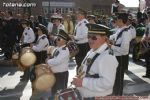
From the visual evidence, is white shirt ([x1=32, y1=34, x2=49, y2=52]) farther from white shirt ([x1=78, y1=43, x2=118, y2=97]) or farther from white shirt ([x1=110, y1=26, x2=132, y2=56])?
white shirt ([x1=78, y1=43, x2=118, y2=97])

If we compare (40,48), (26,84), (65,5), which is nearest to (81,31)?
(40,48)

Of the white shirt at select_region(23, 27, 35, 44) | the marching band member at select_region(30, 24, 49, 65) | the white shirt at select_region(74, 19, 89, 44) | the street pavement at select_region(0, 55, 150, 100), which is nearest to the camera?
the street pavement at select_region(0, 55, 150, 100)

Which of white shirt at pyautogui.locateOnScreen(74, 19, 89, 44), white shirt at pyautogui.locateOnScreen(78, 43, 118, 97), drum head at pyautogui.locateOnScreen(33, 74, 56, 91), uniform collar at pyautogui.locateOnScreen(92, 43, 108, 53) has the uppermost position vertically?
uniform collar at pyautogui.locateOnScreen(92, 43, 108, 53)

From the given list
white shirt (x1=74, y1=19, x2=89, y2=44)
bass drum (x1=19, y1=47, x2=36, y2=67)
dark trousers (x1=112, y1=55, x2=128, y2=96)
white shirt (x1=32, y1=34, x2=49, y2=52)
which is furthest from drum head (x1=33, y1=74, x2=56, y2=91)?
white shirt (x1=74, y1=19, x2=89, y2=44)

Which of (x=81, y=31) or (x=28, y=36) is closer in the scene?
(x=81, y=31)

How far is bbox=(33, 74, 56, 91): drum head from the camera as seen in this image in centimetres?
736

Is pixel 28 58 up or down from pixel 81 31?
down

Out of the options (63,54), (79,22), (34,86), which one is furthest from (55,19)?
(63,54)

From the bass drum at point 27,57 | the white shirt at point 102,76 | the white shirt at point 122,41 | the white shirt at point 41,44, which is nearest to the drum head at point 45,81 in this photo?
the white shirt at point 122,41

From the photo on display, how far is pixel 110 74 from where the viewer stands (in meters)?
4.41

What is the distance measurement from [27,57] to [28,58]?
5cm

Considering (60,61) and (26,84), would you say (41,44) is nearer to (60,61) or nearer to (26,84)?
(26,84)

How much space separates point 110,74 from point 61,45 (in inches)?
112

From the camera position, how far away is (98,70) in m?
4.50
